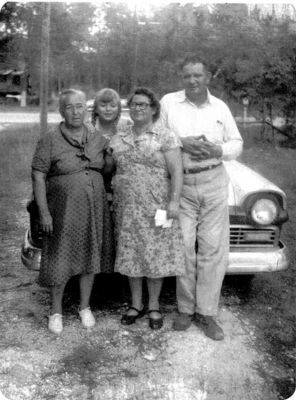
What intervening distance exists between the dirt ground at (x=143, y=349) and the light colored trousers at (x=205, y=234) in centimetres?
28

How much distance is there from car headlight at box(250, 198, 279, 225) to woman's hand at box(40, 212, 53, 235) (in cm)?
133

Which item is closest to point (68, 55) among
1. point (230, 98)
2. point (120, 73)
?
point (120, 73)

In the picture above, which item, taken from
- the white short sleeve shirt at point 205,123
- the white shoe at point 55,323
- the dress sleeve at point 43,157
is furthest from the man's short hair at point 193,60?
the white shoe at point 55,323

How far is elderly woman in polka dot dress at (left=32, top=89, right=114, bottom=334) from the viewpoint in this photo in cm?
289

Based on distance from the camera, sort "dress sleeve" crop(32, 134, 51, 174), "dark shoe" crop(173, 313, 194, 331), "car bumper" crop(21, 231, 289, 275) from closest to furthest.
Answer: "dress sleeve" crop(32, 134, 51, 174)
"dark shoe" crop(173, 313, 194, 331)
"car bumper" crop(21, 231, 289, 275)

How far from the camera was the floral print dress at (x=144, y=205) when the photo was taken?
9.56 ft

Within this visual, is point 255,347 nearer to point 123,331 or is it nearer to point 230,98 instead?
point 123,331

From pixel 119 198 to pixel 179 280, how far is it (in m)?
0.67

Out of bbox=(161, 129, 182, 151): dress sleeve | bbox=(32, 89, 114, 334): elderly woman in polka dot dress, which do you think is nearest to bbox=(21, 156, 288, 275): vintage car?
bbox=(32, 89, 114, 334): elderly woman in polka dot dress

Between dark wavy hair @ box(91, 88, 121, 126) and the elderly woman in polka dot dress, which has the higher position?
dark wavy hair @ box(91, 88, 121, 126)

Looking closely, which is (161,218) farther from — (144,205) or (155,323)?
(155,323)

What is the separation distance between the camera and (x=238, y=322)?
3.31 m

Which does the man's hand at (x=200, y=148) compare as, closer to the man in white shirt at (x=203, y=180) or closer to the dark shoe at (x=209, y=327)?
the man in white shirt at (x=203, y=180)

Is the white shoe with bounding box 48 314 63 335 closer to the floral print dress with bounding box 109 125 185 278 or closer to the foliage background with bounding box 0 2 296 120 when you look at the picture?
the floral print dress with bounding box 109 125 185 278
